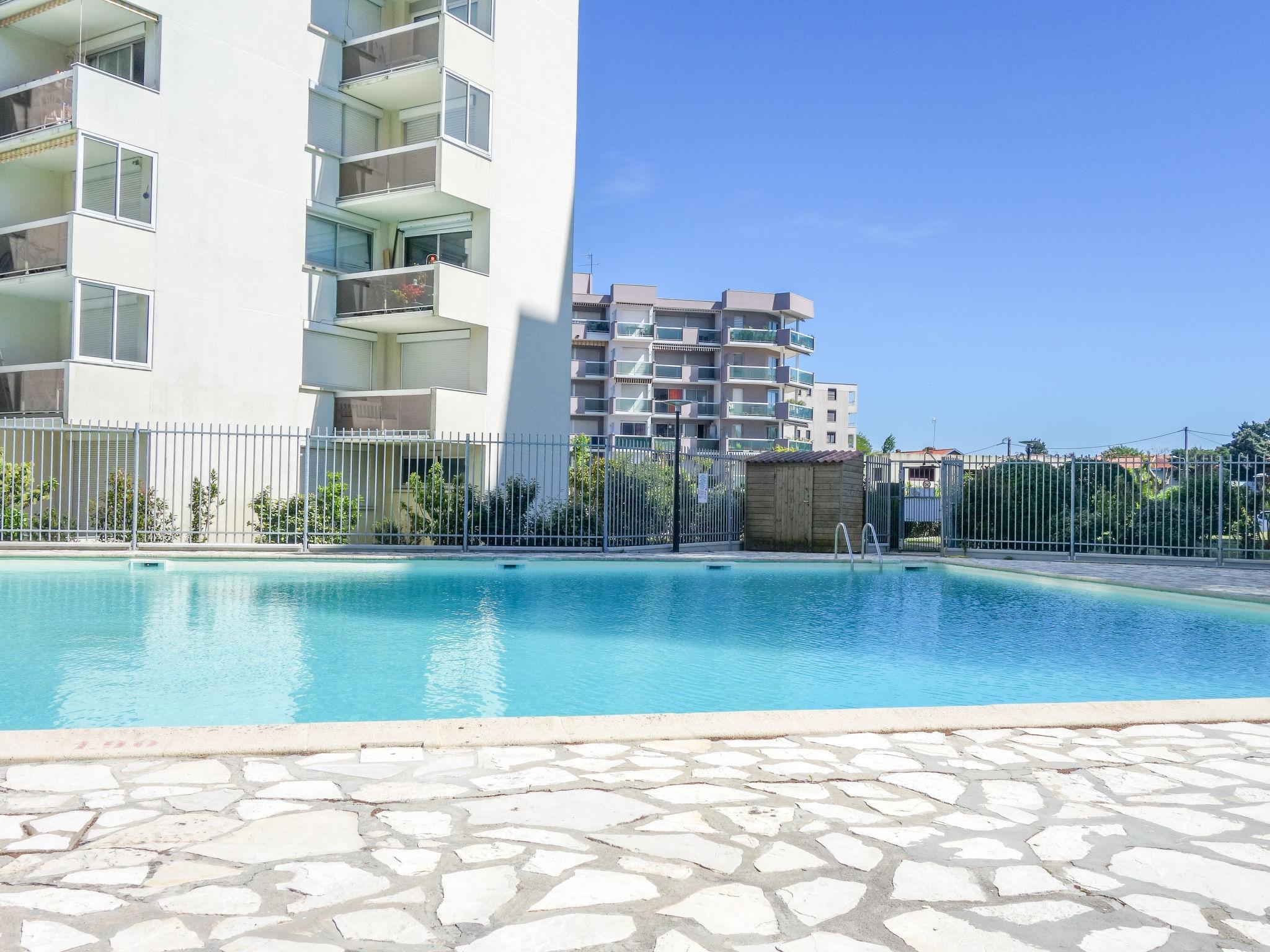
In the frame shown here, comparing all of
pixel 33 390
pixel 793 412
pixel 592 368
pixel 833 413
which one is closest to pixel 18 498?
pixel 33 390

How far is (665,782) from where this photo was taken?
14.0 ft

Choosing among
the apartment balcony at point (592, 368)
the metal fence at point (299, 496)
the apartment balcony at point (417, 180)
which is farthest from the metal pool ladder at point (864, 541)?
the apartment balcony at point (592, 368)

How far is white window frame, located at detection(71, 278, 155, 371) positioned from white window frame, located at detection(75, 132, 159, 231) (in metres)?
1.24

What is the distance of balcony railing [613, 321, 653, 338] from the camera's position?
223ft

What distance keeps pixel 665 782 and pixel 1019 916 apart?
1641mm

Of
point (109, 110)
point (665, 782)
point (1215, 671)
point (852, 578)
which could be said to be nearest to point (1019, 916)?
point (665, 782)

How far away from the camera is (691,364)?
71.3 metres

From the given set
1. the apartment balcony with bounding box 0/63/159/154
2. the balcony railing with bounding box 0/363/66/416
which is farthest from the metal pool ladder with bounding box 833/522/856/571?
the apartment balcony with bounding box 0/63/159/154

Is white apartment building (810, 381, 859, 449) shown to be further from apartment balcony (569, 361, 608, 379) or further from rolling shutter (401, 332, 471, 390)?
rolling shutter (401, 332, 471, 390)

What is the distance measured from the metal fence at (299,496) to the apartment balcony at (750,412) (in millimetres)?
48675

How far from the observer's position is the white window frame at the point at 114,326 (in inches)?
725

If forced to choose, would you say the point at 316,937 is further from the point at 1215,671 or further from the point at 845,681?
the point at 1215,671

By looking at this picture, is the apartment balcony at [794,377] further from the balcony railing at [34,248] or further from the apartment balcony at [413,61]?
the balcony railing at [34,248]

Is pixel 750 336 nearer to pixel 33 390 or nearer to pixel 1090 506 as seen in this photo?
pixel 1090 506
